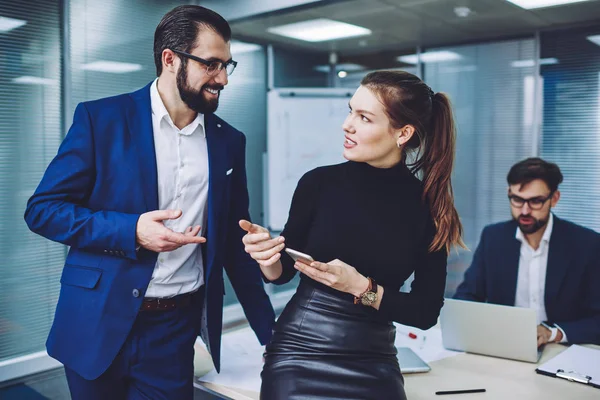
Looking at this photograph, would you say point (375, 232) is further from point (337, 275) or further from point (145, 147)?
point (145, 147)

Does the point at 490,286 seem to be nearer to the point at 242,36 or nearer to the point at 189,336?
the point at 189,336

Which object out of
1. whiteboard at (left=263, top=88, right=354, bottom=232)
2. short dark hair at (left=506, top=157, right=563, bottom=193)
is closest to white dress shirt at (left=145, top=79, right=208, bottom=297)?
short dark hair at (left=506, top=157, right=563, bottom=193)

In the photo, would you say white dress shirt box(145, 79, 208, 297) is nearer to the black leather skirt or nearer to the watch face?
the black leather skirt

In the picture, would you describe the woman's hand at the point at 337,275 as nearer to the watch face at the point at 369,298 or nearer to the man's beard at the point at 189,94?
the watch face at the point at 369,298

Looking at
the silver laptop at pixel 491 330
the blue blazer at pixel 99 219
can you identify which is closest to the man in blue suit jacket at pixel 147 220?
the blue blazer at pixel 99 219

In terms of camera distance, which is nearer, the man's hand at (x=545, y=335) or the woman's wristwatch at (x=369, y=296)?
the woman's wristwatch at (x=369, y=296)

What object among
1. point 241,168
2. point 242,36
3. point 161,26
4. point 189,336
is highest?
point 242,36

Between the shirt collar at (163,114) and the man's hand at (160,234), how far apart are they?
38cm

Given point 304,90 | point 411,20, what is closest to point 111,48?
point 304,90

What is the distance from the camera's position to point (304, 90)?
4.80 meters

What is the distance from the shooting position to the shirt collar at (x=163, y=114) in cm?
175

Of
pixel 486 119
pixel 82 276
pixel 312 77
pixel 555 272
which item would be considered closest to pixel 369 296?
pixel 82 276

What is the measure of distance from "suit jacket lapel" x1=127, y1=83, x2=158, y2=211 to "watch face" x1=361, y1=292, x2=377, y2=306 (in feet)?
2.30

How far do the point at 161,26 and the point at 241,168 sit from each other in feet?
1.78
